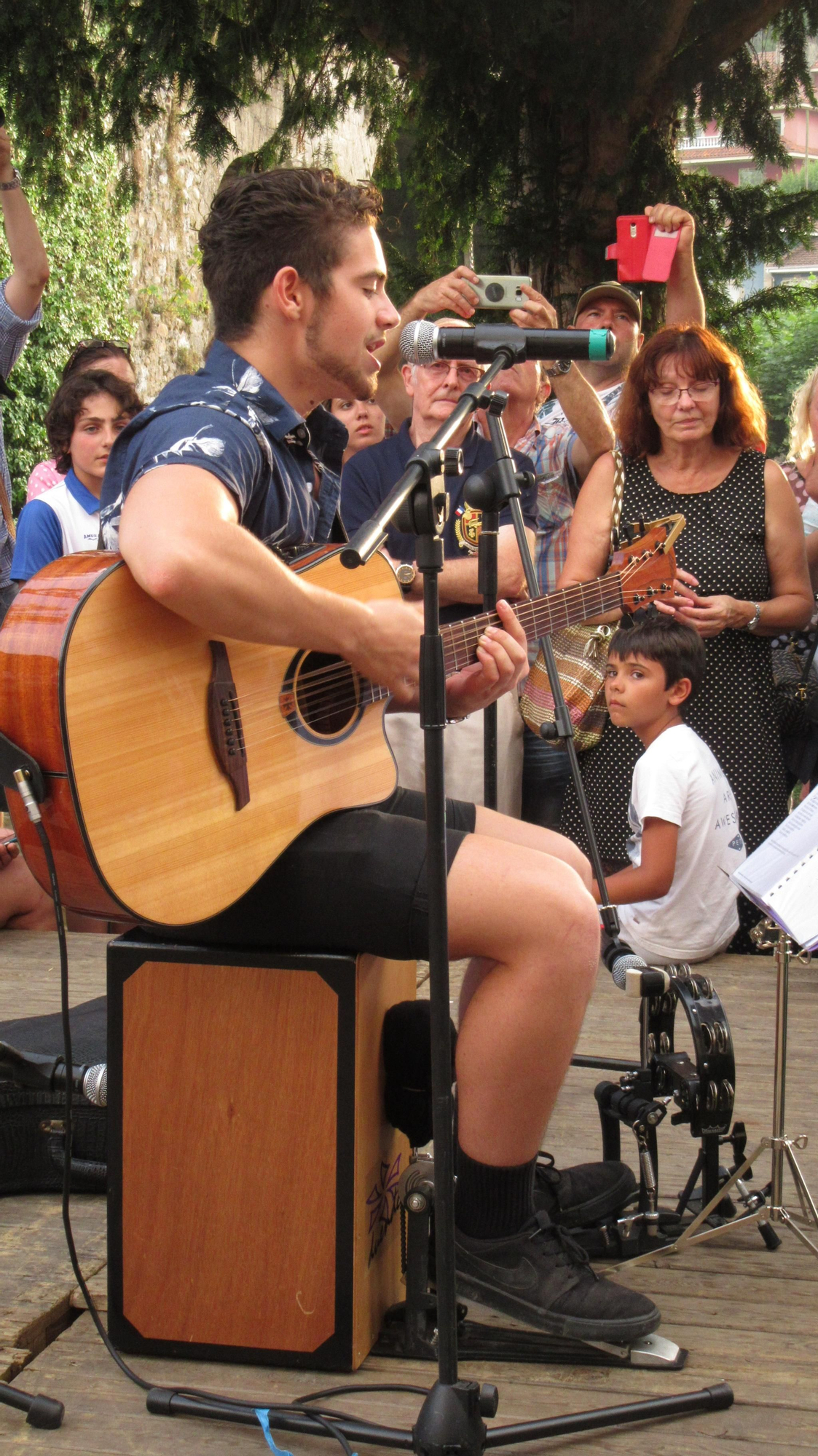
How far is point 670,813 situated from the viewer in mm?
3277

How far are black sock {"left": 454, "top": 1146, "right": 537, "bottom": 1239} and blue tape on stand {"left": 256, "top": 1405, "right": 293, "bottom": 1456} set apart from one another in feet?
1.22

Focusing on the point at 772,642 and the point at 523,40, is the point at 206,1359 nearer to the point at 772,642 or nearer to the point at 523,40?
the point at 772,642

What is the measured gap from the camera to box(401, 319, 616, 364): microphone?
1.92 metres

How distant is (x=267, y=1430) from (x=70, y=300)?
9.82m

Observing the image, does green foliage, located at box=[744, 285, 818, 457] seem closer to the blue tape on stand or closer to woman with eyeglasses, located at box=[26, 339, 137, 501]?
woman with eyeglasses, located at box=[26, 339, 137, 501]

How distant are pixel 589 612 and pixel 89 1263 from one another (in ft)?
5.05

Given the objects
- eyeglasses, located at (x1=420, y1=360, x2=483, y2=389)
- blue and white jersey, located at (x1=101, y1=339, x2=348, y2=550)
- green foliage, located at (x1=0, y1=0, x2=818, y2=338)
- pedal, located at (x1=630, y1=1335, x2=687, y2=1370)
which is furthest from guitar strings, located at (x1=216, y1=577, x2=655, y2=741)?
green foliage, located at (x1=0, y1=0, x2=818, y2=338)

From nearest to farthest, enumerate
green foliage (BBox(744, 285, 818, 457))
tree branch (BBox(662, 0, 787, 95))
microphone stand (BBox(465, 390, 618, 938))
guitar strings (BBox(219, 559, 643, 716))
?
1. microphone stand (BBox(465, 390, 618, 938))
2. guitar strings (BBox(219, 559, 643, 716))
3. tree branch (BBox(662, 0, 787, 95))
4. green foliage (BBox(744, 285, 818, 457))

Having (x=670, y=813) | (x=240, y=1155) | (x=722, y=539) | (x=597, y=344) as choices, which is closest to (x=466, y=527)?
(x=722, y=539)

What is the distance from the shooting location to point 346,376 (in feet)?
6.81

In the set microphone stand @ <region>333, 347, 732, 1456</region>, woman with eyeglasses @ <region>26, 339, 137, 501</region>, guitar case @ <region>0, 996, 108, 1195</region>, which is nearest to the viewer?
microphone stand @ <region>333, 347, 732, 1456</region>

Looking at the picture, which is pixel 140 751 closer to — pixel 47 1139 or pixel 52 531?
pixel 47 1139

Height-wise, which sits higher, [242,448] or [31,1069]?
[242,448]

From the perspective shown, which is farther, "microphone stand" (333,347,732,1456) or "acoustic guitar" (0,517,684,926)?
"acoustic guitar" (0,517,684,926)
